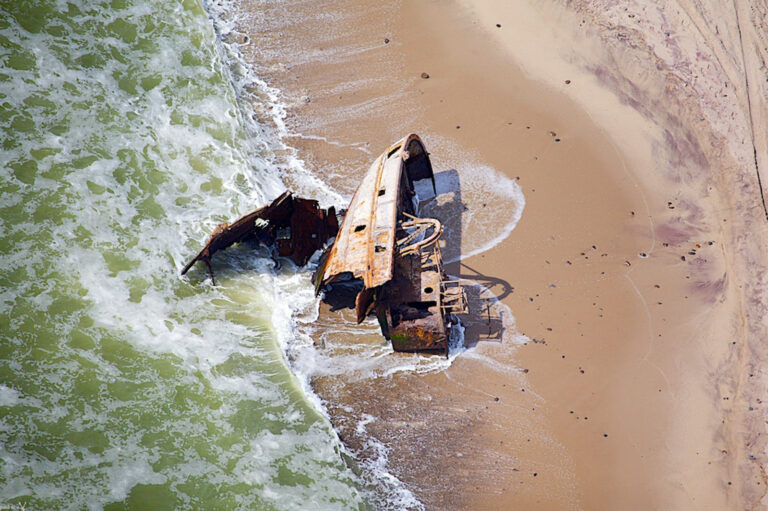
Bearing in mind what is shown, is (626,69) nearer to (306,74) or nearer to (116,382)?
(306,74)

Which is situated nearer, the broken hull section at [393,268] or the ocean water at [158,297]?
the ocean water at [158,297]

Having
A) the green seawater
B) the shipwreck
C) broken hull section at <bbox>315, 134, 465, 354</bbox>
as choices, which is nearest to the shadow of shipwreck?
the shipwreck

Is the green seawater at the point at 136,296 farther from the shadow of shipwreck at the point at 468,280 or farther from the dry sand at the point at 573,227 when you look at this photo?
the shadow of shipwreck at the point at 468,280

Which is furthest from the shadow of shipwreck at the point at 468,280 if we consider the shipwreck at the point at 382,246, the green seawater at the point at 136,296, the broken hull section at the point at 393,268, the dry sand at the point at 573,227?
the green seawater at the point at 136,296

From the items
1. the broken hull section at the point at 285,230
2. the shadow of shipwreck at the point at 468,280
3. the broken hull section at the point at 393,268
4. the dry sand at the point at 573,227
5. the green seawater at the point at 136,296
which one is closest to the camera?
the green seawater at the point at 136,296

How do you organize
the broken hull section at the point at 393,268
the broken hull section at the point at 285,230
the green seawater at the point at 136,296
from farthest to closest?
the broken hull section at the point at 285,230, the broken hull section at the point at 393,268, the green seawater at the point at 136,296
